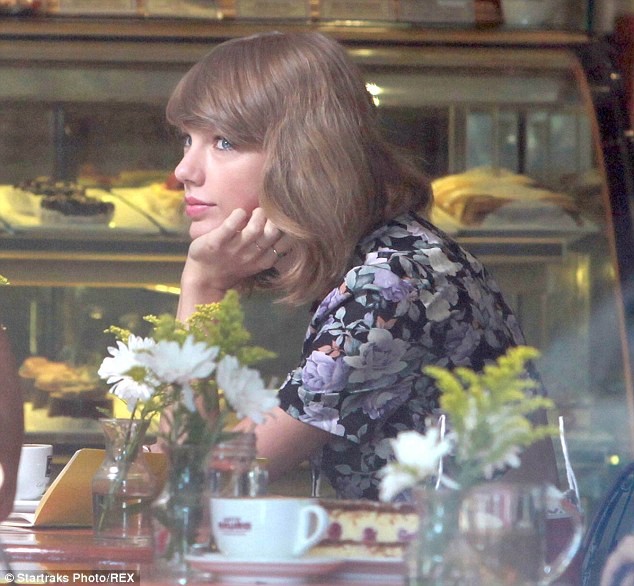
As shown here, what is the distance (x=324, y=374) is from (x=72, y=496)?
1.17 ft

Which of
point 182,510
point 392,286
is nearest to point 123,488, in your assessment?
point 182,510

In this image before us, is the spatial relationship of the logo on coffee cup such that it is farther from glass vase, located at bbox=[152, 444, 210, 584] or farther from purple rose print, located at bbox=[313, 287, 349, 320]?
purple rose print, located at bbox=[313, 287, 349, 320]

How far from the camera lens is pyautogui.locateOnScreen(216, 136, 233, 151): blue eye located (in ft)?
6.04

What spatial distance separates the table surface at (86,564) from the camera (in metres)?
0.98

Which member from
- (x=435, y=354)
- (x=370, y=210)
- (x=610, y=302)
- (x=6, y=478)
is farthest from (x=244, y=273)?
(x=610, y=302)

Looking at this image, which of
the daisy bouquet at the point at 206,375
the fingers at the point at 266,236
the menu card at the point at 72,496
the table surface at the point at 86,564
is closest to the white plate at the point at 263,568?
the table surface at the point at 86,564

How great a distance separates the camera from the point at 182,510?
1.03m

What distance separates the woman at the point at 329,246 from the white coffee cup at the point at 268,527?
0.61m

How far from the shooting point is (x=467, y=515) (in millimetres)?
828

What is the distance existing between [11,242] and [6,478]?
1597mm

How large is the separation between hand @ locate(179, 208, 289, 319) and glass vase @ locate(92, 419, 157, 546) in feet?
1.72

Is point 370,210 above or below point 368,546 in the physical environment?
above

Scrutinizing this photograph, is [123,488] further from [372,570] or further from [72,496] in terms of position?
[372,570]

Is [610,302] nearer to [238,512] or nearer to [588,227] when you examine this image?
[588,227]
